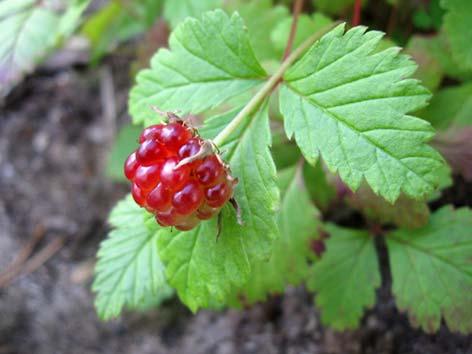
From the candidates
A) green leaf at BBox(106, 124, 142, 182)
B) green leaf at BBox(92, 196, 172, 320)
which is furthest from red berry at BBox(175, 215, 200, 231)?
green leaf at BBox(106, 124, 142, 182)

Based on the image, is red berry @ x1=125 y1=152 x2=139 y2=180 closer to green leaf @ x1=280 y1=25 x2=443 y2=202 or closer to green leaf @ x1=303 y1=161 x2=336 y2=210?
green leaf @ x1=280 y1=25 x2=443 y2=202

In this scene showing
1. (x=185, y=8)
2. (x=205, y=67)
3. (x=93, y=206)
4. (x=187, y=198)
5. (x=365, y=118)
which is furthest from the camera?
(x=93, y=206)

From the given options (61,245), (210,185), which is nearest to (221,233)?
(210,185)

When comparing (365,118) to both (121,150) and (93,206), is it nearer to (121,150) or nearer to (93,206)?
(121,150)

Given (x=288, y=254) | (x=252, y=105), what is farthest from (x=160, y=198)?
(x=288, y=254)

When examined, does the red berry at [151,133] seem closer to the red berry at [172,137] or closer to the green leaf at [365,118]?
the red berry at [172,137]

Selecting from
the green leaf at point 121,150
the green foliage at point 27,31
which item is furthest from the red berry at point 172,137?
the green leaf at point 121,150

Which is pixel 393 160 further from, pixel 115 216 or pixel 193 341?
pixel 193 341
